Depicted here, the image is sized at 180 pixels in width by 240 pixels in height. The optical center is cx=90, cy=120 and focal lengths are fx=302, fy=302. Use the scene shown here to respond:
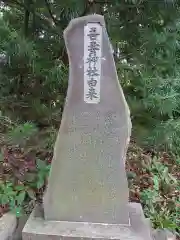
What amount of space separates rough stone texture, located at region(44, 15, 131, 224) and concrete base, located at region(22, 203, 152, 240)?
0.04 meters

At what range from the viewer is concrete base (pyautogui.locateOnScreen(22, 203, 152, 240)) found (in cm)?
189

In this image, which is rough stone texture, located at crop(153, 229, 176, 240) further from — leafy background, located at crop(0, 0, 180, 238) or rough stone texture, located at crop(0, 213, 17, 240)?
rough stone texture, located at crop(0, 213, 17, 240)

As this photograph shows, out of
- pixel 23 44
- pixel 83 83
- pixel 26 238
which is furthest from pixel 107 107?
pixel 26 238

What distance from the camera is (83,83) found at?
183 cm

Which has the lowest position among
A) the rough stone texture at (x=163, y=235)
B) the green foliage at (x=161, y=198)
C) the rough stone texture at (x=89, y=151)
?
the rough stone texture at (x=163, y=235)

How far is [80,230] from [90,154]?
497mm

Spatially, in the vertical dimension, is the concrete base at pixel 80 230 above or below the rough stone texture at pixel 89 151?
below

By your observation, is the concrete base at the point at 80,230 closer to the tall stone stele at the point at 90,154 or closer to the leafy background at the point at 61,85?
the tall stone stele at the point at 90,154

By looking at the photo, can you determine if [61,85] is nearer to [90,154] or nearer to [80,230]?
[90,154]

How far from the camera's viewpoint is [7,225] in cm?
214

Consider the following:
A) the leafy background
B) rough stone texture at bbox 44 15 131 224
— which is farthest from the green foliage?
rough stone texture at bbox 44 15 131 224

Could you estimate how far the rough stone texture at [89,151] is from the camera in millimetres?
1813

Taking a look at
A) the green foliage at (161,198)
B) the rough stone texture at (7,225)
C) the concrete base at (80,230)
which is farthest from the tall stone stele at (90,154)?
the green foliage at (161,198)

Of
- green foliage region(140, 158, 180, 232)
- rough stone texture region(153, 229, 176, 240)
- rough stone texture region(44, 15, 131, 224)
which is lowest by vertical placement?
Result: rough stone texture region(153, 229, 176, 240)
